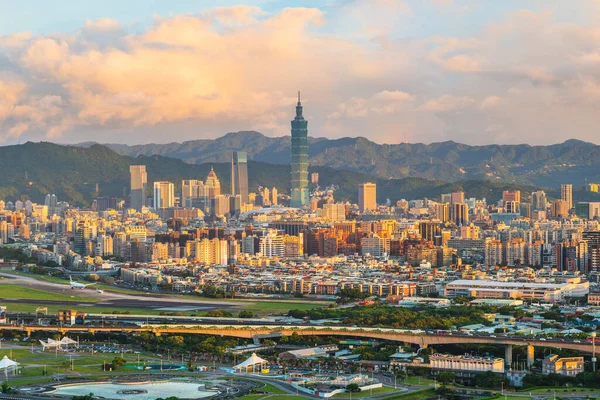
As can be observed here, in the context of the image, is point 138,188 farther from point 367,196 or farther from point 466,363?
point 466,363

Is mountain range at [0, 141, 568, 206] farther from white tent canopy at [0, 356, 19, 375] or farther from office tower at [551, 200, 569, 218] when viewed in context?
white tent canopy at [0, 356, 19, 375]

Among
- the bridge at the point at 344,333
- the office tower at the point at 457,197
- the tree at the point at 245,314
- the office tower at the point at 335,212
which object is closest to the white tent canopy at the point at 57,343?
the bridge at the point at 344,333

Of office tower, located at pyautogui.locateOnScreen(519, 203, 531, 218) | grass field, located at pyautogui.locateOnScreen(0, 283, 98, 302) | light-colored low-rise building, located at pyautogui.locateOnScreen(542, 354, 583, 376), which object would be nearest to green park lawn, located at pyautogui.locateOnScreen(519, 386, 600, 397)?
light-colored low-rise building, located at pyautogui.locateOnScreen(542, 354, 583, 376)

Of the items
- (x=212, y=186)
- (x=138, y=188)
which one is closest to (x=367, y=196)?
(x=212, y=186)

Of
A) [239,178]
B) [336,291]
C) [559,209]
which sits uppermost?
[239,178]

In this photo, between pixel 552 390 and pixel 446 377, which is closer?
pixel 552 390

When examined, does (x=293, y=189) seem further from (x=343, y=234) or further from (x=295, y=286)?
(x=295, y=286)
